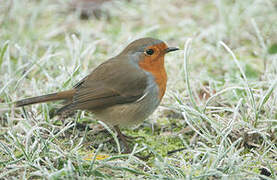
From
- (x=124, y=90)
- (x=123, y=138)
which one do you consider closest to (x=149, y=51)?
(x=124, y=90)

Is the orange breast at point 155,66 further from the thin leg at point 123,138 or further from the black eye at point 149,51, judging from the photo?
the thin leg at point 123,138

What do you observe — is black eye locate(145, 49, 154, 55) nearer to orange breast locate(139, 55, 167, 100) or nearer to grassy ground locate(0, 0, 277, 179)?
orange breast locate(139, 55, 167, 100)

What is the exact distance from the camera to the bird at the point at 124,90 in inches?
126

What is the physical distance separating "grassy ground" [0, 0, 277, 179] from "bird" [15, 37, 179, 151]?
187mm

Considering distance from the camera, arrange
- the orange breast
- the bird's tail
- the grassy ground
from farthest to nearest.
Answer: the orange breast, the bird's tail, the grassy ground

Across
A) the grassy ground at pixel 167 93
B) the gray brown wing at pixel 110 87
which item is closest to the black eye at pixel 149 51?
the gray brown wing at pixel 110 87

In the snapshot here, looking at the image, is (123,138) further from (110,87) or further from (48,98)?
(48,98)

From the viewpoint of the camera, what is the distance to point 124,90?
3.24 meters

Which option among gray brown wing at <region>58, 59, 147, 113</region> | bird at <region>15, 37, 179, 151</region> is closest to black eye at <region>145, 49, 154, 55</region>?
bird at <region>15, 37, 179, 151</region>

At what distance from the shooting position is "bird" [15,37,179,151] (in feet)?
10.5

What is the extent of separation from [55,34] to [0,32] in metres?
0.69

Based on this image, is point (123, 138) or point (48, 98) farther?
point (123, 138)

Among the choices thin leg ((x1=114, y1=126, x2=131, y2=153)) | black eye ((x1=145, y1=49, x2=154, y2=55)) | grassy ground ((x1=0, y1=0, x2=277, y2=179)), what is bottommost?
thin leg ((x1=114, y1=126, x2=131, y2=153))

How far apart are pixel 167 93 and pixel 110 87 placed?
0.75m
